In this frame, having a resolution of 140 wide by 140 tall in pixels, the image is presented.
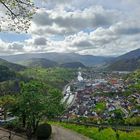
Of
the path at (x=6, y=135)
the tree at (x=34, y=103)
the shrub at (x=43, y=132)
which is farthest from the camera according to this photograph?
the shrub at (x=43, y=132)

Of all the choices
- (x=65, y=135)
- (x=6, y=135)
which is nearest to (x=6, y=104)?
(x=6, y=135)

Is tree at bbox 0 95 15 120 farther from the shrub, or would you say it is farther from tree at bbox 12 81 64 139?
the shrub

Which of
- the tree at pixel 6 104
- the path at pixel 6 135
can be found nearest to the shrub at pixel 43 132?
the path at pixel 6 135

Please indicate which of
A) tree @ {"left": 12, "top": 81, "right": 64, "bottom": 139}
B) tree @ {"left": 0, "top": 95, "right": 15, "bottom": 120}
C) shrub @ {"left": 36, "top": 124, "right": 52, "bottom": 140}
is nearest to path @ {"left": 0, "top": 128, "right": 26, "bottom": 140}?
tree @ {"left": 12, "top": 81, "right": 64, "bottom": 139}

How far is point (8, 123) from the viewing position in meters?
38.3

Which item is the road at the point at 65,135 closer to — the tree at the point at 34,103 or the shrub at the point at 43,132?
the shrub at the point at 43,132

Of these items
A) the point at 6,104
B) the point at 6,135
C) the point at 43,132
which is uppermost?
the point at 6,104

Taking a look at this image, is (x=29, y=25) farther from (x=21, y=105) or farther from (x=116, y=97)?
(x=116, y=97)

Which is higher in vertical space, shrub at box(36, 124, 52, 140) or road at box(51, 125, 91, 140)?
shrub at box(36, 124, 52, 140)

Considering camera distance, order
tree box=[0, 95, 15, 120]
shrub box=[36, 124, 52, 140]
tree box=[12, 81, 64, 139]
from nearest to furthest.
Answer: tree box=[12, 81, 64, 139], shrub box=[36, 124, 52, 140], tree box=[0, 95, 15, 120]

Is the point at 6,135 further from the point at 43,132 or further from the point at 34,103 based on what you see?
the point at 34,103

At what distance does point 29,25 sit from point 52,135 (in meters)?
21.9

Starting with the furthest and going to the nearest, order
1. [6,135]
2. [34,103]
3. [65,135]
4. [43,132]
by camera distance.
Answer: [65,135] → [6,135] → [43,132] → [34,103]

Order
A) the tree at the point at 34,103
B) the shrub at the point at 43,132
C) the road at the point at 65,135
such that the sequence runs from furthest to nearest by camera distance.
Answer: the road at the point at 65,135, the shrub at the point at 43,132, the tree at the point at 34,103
